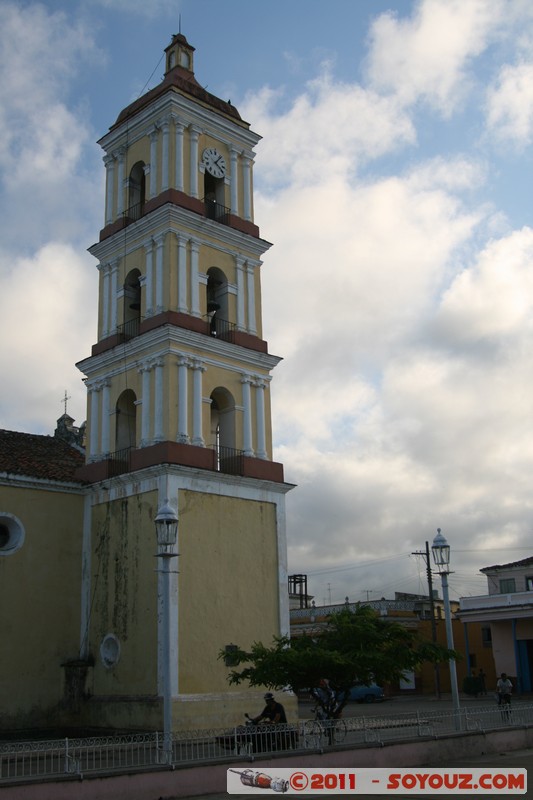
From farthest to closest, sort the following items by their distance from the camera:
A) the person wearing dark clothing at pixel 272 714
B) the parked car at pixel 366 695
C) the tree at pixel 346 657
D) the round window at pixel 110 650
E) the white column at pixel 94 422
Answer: the parked car at pixel 366 695, the white column at pixel 94 422, the round window at pixel 110 650, the tree at pixel 346 657, the person wearing dark clothing at pixel 272 714

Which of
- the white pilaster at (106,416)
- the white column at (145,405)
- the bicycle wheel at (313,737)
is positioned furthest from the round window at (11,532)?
the bicycle wheel at (313,737)

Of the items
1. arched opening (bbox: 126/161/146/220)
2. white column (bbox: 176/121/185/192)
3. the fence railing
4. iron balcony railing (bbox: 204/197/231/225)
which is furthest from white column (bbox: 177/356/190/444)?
the fence railing

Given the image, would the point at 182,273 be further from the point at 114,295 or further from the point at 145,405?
the point at 145,405

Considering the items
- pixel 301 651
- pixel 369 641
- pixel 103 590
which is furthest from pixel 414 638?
pixel 103 590

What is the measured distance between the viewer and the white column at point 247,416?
933 inches

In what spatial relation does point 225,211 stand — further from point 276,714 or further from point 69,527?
point 276,714

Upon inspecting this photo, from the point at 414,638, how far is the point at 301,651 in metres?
2.19

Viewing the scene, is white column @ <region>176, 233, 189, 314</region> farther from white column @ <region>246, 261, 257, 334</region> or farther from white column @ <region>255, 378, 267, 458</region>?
white column @ <region>255, 378, 267, 458</region>

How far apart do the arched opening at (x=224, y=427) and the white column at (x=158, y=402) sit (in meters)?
1.78

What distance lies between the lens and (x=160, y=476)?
21.3m

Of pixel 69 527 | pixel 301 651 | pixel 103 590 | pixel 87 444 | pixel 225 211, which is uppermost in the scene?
pixel 225 211

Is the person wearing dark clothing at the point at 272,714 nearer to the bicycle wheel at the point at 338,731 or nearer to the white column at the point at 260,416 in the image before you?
the bicycle wheel at the point at 338,731

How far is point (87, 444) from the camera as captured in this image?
24.7m

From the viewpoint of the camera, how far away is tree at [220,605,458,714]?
14875 millimetres
